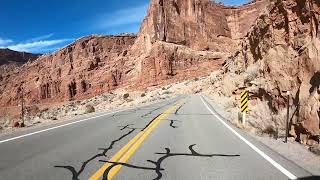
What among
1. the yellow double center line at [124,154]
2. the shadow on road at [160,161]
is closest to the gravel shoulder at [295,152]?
the shadow on road at [160,161]

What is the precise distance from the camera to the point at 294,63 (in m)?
14.5

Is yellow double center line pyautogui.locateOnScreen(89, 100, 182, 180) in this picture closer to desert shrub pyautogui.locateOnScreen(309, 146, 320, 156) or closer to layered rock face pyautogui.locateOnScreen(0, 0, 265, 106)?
desert shrub pyautogui.locateOnScreen(309, 146, 320, 156)

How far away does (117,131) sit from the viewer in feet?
46.0

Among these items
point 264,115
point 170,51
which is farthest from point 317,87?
point 170,51

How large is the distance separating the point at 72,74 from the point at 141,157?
Answer: 141047 millimetres

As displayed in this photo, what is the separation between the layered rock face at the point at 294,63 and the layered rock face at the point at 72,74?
11120cm

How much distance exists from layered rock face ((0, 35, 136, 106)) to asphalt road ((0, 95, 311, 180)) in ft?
387

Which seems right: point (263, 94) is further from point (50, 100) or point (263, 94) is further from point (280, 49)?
point (50, 100)

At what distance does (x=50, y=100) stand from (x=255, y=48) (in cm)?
12464

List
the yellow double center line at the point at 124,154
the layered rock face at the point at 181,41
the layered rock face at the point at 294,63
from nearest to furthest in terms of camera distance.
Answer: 1. the yellow double center line at the point at 124,154
2. the layered rock face at the point at 294,63
3. the layered rock face at the point at 181,41

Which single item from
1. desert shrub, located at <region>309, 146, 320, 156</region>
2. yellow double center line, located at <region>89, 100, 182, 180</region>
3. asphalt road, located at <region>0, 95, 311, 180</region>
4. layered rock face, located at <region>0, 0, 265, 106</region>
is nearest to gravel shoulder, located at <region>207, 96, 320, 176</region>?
desert shrub, located at <region>309, 146, 320, 156</region>

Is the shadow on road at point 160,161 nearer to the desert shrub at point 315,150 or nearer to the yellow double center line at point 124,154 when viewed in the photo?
the yellow double center line at point 124,154

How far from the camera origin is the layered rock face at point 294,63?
10.6 meters

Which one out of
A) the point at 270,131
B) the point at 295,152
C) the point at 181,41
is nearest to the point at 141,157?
the point at 295,152
